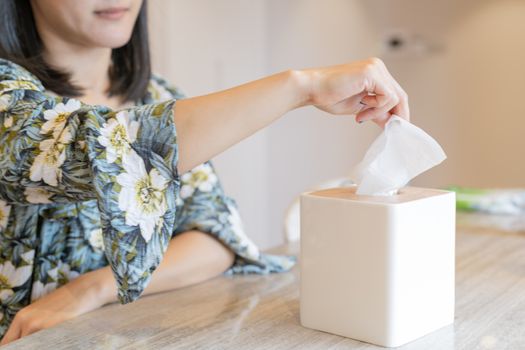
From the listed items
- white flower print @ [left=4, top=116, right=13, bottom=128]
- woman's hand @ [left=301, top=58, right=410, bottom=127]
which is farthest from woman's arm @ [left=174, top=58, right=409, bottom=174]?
white flower print @ [left=4, top=116, right=13, bottom=128]

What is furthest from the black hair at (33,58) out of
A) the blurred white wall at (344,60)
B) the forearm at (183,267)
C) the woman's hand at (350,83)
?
the blurred white wall at (344,60)

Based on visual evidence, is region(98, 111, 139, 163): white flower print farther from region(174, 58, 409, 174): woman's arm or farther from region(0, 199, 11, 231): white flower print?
region(0, 199, 11, 231): white flower print

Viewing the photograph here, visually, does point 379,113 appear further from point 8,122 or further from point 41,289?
point 41,289

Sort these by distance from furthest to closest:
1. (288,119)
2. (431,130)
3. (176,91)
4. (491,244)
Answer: (288,119) → (431,130) → (176,91) → (491,244)

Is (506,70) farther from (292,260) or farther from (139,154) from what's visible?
(139,154)

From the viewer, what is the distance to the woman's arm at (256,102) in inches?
32.4

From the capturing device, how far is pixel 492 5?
10.2 ft

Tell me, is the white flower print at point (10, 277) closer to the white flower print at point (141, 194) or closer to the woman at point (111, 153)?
the woman at point (111, 153)

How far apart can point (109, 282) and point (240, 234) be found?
0.97ft

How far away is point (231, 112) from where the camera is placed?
0.82 m

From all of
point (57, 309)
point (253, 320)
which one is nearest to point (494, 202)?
point (253, 320)

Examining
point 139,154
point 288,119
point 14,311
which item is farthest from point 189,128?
point 288,119

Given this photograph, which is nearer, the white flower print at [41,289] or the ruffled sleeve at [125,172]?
the ruffled sleeve at [125,172]

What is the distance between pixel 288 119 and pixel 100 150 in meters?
3.01
